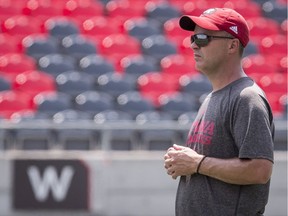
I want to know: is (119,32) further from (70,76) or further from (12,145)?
(12,145)

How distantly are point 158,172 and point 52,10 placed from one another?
4.68m

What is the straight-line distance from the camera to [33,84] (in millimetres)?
10289

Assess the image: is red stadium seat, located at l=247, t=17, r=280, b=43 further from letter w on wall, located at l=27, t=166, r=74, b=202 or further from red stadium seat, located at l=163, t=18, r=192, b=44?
letter w on wall, located at l=27, t=166, r=74, b=202

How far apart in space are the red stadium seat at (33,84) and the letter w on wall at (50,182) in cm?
194

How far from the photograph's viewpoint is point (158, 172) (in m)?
8.66

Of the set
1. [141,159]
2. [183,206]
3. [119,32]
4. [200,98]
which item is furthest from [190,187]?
[119,32]

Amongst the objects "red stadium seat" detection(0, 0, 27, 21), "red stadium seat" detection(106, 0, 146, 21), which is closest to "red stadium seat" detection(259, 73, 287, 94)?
"red stadium seat" detection(106, 0, 146, 21)

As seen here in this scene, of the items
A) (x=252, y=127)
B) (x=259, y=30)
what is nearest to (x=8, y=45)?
(x=259, y=30)

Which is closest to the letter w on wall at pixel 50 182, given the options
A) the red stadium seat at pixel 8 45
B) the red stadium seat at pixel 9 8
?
the red stadium seat at pixel 8 45

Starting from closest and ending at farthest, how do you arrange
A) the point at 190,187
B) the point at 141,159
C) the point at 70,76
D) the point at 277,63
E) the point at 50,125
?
the point at 190,187
the point at 50,125
the point at 141,159
the point at 70,76
the point at 277,63

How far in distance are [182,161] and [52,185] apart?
5.45 metres

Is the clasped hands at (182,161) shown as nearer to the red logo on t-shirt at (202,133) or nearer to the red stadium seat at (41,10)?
the red logo on t-shirt at (202,133)

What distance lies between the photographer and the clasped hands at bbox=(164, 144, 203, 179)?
10.5 feet

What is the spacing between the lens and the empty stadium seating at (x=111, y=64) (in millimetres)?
9406
